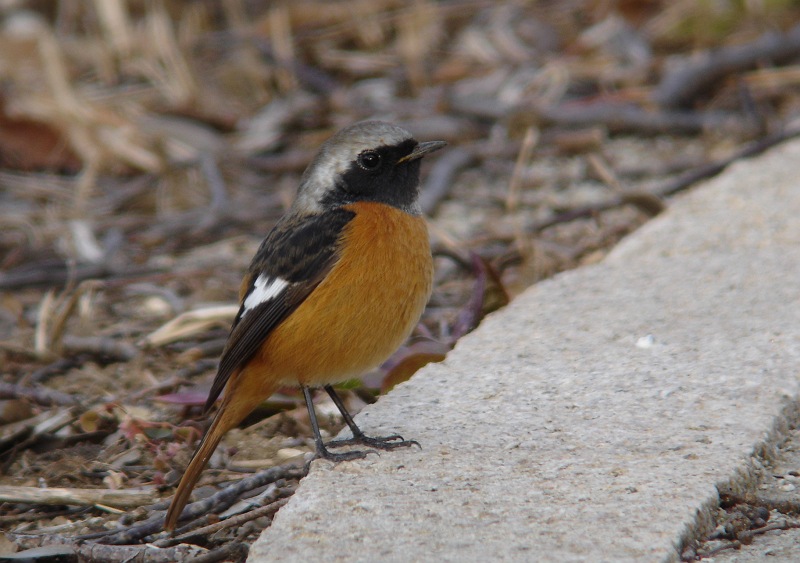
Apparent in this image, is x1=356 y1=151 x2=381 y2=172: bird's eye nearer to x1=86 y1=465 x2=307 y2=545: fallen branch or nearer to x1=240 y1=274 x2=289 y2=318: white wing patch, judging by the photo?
x1=240 y1=274 x2=289 y2=318: white wing patch

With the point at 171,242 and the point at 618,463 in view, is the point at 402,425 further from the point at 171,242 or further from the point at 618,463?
the point at 171,242

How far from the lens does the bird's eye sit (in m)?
3.97

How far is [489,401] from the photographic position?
3.51 metres

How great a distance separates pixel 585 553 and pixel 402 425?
110cm

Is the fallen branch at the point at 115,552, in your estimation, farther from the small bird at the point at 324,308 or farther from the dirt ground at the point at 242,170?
the small bird at the point at 324,308

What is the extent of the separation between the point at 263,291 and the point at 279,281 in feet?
0.23

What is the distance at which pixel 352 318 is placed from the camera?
3.54 m

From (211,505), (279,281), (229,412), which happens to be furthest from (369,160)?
(211,505)

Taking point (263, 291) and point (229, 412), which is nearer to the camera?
point (229, 412)

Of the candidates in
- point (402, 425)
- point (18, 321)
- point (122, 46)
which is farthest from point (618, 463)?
point (122, 46)

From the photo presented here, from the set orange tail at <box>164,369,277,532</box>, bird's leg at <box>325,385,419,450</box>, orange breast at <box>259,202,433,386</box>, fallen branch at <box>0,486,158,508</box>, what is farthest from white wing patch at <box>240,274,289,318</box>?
fallen branch at <box>0,486,158,508</box>

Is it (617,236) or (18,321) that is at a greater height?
(617,236)

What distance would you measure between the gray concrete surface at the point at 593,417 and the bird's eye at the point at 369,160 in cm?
76

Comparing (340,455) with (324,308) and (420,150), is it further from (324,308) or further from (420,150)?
(420,150)
